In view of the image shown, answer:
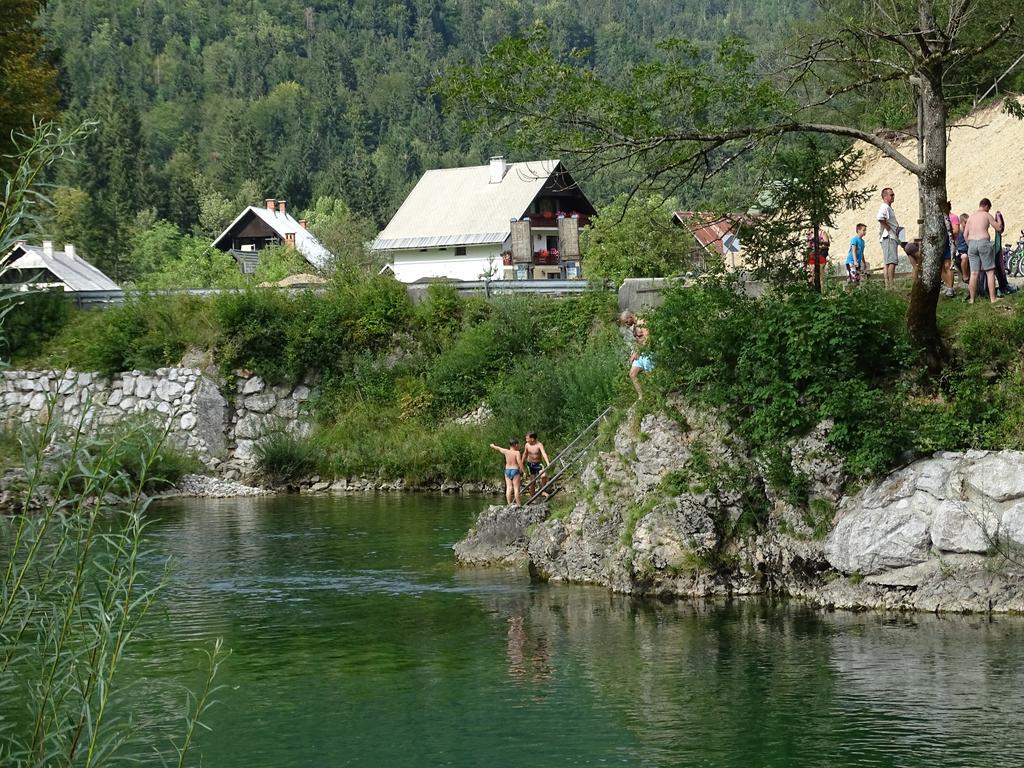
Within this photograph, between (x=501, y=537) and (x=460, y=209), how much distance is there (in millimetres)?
61105

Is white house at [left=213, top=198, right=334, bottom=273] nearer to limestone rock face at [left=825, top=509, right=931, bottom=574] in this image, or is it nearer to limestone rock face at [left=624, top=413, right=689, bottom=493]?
limestone rock face at [left=624, top=413, right=689, bottom=493]

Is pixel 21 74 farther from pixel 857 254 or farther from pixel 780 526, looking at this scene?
pixel 780 526

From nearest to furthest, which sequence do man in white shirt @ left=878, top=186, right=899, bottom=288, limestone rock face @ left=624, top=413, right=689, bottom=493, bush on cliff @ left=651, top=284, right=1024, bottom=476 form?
1. bush on cliff @ left=651, top=284, right=1024, bottom=476
2. limestone rock face @ left=624, top=413, right=689, bottom=493
3. man in white shirt @ left=878, top=186, right=899, bottom=288

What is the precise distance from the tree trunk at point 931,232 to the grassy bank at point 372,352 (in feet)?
50.4

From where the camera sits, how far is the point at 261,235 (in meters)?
91.1

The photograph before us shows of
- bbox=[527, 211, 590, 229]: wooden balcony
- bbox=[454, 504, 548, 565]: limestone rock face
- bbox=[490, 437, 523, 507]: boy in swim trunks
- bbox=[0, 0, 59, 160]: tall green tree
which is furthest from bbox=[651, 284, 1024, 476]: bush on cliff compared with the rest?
bbox=[527, 211, 590, 229]: wooden balcony

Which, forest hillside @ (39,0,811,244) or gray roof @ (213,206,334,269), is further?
forest hillside @ (39,0,811,244)

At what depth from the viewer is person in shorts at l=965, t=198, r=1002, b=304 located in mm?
22625

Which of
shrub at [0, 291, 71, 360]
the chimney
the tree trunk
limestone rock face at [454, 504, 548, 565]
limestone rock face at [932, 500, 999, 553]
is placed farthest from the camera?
the chimney

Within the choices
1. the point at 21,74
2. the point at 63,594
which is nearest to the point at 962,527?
the point at 63,594

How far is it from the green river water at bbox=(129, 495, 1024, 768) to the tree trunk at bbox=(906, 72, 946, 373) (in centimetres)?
470

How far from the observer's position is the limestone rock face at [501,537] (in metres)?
24.7

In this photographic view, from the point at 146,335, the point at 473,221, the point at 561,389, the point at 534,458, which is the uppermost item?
the point at 473,221

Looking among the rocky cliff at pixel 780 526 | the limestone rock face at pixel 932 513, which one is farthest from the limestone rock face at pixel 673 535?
the limestone rock face at pixel 932 513
